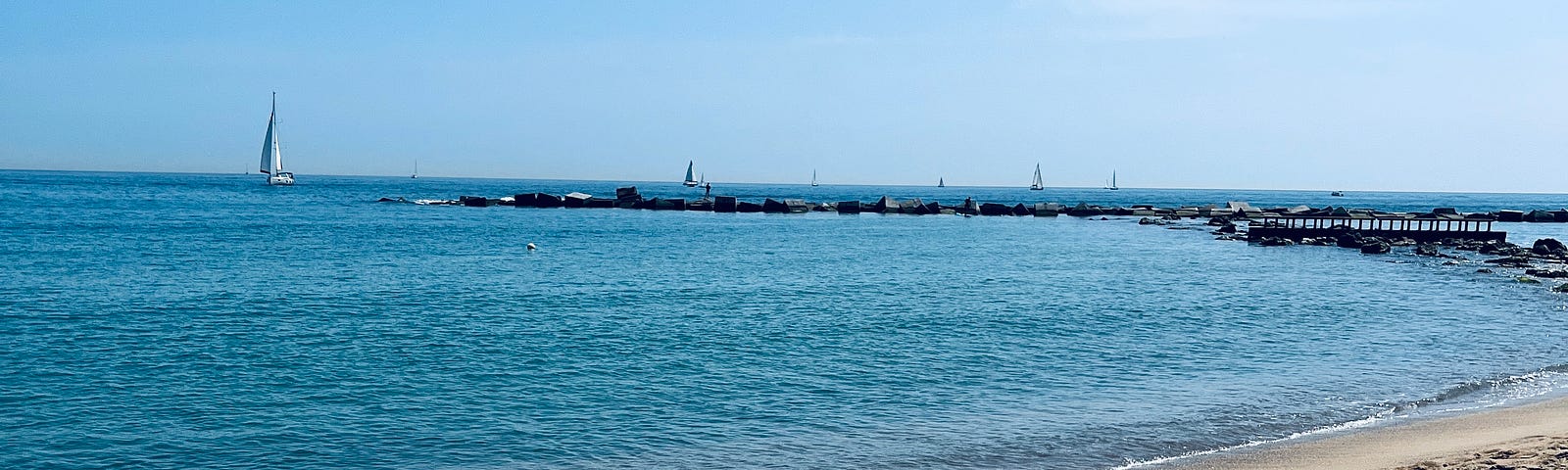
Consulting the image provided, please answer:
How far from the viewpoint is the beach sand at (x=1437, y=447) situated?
468 inches

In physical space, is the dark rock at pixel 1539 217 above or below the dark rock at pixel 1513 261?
above

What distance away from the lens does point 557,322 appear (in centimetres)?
2497

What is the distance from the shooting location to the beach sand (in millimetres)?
11891

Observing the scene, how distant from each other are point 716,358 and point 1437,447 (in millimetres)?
11056

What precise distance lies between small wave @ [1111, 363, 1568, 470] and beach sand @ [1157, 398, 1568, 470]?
30 cm

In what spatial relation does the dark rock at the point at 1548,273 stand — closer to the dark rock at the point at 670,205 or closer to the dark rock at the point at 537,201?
the dark rock at the point at 670,205

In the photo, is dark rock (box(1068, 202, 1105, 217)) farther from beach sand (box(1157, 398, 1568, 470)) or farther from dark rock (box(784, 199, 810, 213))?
beach sand (box(1157, 398, 1568, 470))

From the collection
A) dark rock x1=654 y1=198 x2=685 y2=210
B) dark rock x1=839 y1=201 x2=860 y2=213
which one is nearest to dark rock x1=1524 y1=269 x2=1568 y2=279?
dark rock x1=839 y1=201 x2=860 y2=213

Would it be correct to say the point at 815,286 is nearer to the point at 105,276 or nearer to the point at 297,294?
the point at 297,294

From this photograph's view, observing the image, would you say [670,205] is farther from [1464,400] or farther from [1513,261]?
[1464,400]

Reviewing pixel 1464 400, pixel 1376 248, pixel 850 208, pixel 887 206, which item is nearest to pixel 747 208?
pixel 850 208

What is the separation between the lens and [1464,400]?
1670cm

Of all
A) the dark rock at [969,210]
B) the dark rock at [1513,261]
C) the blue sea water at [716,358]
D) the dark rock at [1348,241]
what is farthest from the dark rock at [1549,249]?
the dark rock at [969,210]

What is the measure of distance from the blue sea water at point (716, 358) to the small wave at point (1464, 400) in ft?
0.36
